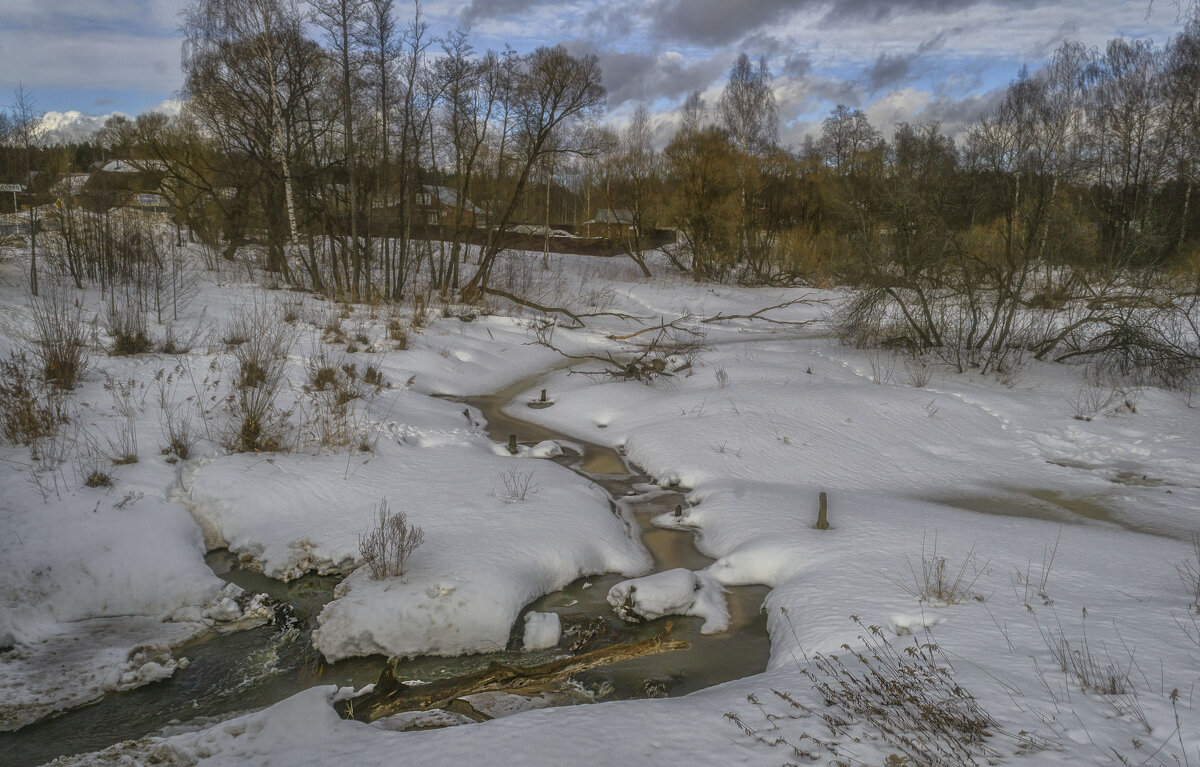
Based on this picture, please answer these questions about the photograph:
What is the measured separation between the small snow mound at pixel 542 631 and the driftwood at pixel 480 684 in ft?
1.32

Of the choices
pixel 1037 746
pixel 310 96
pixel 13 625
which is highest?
pixel 310 96

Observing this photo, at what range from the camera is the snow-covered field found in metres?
3.31

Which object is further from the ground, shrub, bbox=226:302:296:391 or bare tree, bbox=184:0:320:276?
bare tree, bbox=184:0:320:276

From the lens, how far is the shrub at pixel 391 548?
5445 mm

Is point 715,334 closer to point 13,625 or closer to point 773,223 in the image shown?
point 773,223

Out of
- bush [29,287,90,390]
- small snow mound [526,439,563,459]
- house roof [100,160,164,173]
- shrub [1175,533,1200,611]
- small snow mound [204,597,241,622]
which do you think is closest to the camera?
shrub [1175,533,1200,611]

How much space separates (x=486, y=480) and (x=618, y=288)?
1754 centimetres

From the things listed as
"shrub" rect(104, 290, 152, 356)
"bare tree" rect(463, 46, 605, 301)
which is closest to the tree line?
"bare tree" rect(463, 46, 605, 301)

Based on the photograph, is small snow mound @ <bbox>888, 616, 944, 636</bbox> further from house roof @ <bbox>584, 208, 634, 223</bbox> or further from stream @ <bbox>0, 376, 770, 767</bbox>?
house roof @ <bbox>584, 208, 634, 223</bbox>

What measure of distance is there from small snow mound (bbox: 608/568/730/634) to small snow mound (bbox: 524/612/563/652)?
0.56 metres

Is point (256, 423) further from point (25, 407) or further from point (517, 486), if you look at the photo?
point (517, 486)

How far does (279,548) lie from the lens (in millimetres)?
6086

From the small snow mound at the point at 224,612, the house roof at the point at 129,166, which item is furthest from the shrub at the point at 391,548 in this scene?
the house roof at the point at 129,166

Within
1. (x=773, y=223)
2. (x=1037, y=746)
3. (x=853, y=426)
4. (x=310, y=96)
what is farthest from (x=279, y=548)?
(x=773, y=223)
